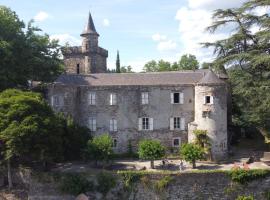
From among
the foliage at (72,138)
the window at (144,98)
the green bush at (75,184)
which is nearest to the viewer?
the green bush at (75,184)

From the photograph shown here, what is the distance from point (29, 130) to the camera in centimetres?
3584

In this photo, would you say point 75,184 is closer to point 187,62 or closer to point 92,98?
point 92,98

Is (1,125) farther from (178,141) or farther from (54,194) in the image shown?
(178,141)

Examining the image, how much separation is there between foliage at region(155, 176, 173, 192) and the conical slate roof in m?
10.7

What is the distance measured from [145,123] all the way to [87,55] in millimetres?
18323

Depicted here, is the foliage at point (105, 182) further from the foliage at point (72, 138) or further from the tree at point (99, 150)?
the foliage at point (72, 138)

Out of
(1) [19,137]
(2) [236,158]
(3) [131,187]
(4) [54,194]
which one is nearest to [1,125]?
(1) [19,137]

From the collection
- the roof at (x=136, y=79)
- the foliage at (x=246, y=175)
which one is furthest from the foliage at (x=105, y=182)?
the roof at (x=136, y=79)

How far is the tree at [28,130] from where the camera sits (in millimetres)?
35750

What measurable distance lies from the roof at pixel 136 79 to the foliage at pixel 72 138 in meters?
4.93

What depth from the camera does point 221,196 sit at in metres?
36.4

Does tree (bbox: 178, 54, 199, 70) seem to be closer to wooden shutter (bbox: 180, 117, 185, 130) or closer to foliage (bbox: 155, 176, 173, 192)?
wooden shutter (bbox: 180, 117, 185, 130)

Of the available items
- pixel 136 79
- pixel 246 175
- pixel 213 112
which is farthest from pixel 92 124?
pixel 246 175

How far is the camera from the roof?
45.5 m
